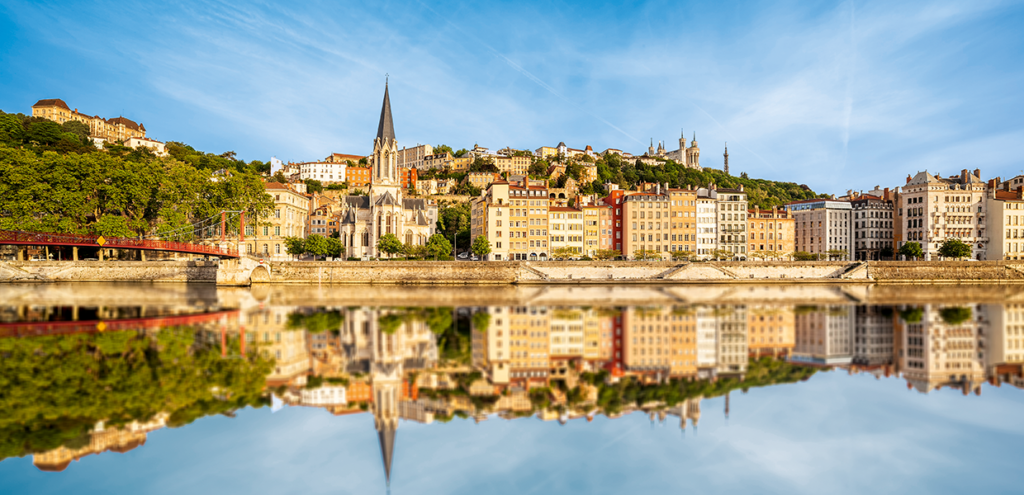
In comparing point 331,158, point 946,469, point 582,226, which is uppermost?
point 331,158

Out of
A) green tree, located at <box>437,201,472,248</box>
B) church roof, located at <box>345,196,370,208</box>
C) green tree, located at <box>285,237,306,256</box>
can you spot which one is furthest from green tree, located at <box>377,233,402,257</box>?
green tree, located at <box>437,201,472,248</box>

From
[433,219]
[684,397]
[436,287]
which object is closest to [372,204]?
[433,219]

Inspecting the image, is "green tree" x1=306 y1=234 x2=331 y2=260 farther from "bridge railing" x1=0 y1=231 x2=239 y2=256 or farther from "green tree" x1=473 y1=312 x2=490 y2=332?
"green tree" x1=473 y1=312 x2=490 y2=332

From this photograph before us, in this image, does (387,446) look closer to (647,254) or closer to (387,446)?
(387,446)

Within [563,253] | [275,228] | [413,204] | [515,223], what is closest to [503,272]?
[563,253]

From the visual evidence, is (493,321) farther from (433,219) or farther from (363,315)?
(433,219)

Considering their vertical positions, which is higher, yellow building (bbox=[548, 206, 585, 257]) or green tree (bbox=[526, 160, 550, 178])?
green tree (bbox=[526, 160, 550, 178])
